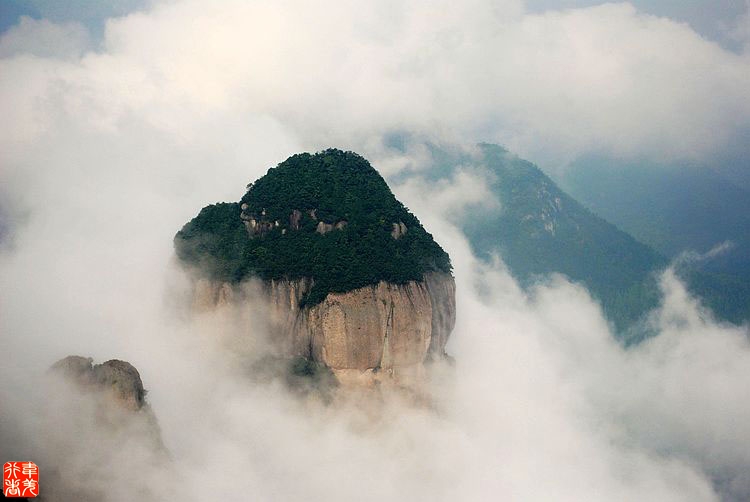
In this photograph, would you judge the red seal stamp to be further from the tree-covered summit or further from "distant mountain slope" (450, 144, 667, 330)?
"distant mountain slope" (450, 144, 667, 330)

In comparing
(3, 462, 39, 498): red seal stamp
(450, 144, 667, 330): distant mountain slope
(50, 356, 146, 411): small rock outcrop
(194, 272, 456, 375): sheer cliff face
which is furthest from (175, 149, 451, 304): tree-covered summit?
(450, 144, 667, 330): distant mountain slope

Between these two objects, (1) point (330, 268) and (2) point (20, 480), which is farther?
(1) point (330, 268)

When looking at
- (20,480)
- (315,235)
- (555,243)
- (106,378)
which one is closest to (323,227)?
(315,235)

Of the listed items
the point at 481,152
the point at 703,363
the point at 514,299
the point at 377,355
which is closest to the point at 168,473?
the point at 377,355

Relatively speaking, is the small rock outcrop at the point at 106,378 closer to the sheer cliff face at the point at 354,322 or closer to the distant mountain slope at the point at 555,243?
the sheer cliff face at the point at 354,322

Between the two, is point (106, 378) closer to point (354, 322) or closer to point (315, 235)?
point (354, 322)

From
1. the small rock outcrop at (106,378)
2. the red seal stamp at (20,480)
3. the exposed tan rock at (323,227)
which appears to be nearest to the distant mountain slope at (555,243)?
the exposed tan rock at (323,227)

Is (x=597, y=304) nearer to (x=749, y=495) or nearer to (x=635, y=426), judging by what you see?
(x=635, y=426)
